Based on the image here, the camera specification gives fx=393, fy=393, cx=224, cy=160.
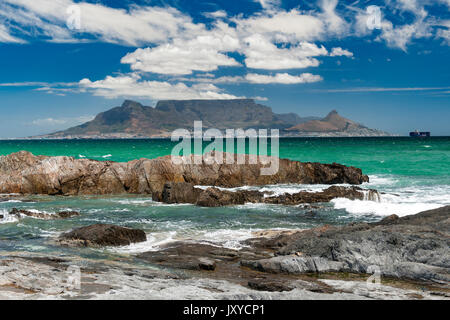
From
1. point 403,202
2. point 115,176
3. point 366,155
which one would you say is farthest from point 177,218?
point 366,155

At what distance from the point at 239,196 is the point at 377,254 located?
1661 centimetres

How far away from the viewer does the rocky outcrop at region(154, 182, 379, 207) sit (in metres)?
27.4

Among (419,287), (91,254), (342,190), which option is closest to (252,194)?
(342,190)

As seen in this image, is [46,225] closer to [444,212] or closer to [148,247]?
[148,247]

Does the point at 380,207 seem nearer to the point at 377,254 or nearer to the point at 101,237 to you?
the point at 377,254

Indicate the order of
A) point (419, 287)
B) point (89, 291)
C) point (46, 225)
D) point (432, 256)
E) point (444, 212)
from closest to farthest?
point (89, 291) < point (419, 287) < point (432, 256) < point (444, 212) < point (46, 225)

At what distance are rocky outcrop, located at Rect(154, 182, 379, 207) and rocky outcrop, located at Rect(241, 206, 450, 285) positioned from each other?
538 inches

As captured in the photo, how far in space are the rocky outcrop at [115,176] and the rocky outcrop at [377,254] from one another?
20.8 meters

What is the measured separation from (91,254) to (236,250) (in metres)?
5.14

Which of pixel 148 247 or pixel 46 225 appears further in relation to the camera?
pixel 46 225

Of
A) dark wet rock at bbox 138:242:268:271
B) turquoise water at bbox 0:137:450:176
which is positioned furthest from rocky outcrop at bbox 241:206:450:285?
turquoise water at bbox 0:137:450:176

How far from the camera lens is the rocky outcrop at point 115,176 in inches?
1364

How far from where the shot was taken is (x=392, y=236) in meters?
12.5

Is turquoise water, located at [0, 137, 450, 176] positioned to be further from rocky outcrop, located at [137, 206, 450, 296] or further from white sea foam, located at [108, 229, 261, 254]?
rocky outcrop, located at [137, 206, 450, 296]
